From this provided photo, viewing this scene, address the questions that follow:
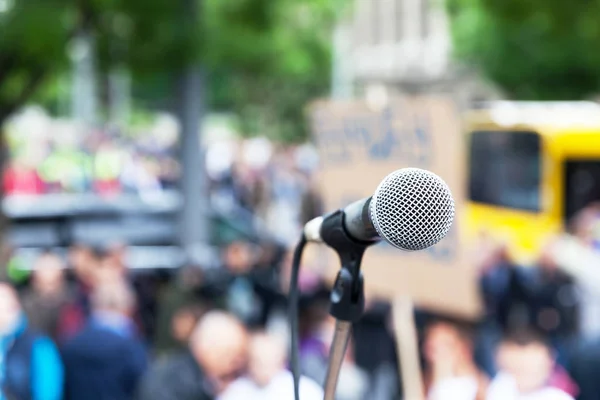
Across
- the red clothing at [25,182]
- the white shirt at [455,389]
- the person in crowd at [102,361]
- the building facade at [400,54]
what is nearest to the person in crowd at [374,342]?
the white shirt at [455,389]

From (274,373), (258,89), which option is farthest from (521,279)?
(258,89)

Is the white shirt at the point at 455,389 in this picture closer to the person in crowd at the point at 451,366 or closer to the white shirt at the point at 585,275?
the person in crowd at the point at 451,366

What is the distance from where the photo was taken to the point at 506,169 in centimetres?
1425

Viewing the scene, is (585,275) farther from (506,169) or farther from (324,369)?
(506,169)

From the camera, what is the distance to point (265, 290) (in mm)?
8156

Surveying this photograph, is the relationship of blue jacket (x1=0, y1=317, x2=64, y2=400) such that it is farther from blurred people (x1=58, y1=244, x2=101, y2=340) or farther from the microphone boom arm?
the microphone boom arm

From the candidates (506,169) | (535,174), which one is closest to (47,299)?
(535,174)

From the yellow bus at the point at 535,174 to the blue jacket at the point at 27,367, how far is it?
729 cm

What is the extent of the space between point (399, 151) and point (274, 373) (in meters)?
2.03

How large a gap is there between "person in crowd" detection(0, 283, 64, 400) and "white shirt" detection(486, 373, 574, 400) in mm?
2128

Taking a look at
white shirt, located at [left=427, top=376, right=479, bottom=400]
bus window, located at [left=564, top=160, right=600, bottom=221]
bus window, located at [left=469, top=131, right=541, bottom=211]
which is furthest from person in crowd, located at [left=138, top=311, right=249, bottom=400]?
bus window, located at [left=469, top=131, right=541, bottom=211]

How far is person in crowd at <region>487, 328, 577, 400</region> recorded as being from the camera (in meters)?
4.09

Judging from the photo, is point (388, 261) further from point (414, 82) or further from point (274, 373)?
point (414, 82)

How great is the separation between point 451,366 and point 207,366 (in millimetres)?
1164
